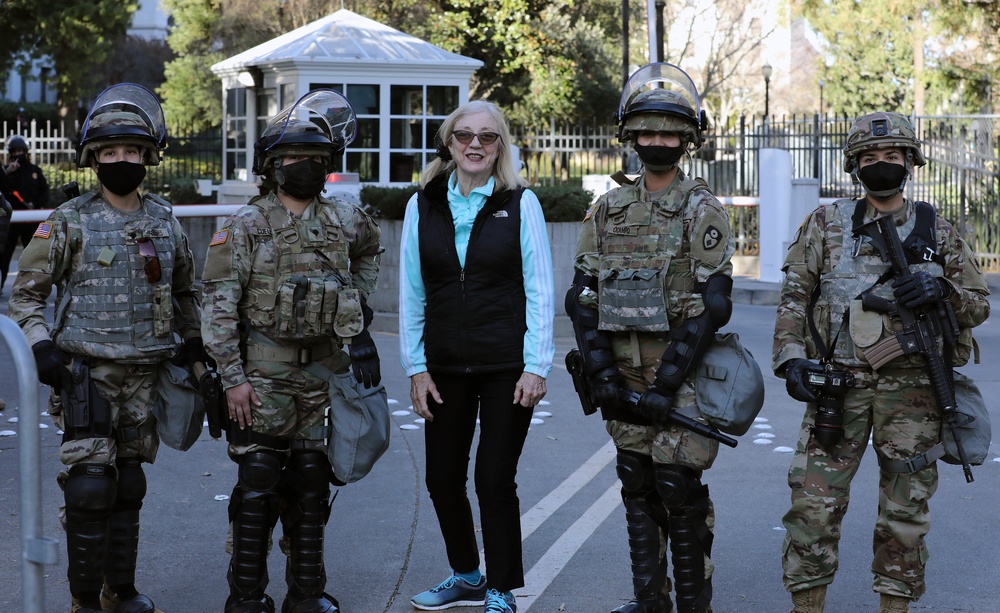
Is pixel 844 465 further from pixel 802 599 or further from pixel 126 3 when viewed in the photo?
pixel 126 3

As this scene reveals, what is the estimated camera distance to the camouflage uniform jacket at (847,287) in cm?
436

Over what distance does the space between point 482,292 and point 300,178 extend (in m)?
0.80

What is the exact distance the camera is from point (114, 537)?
14.5ft

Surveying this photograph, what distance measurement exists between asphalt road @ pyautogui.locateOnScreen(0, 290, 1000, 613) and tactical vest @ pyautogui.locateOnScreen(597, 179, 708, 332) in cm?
128

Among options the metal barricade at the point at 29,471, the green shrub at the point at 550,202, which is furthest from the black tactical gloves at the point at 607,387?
the green shrub at the point at 550,202

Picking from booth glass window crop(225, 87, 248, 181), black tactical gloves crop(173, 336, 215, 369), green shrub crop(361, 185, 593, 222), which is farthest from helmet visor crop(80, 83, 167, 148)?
booth glass window crop(225, 87, 248, 181)

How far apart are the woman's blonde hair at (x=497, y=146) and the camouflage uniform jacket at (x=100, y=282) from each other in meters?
1.11

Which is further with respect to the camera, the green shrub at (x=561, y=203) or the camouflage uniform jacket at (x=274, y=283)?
the green shrub at (x=561, y=203)

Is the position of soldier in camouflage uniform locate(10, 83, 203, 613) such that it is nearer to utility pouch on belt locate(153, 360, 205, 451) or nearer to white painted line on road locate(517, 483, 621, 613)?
utility pouch on belt locate(153, 360, 205, 451)

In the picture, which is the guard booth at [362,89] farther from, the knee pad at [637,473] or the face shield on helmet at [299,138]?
the knee pad at [637,473]

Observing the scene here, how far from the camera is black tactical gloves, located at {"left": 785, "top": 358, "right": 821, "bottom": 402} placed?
14.2ft

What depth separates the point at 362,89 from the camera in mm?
16891

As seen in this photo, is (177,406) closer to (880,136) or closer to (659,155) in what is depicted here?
(659,155)

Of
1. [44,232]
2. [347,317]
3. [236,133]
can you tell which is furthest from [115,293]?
[236,133]
